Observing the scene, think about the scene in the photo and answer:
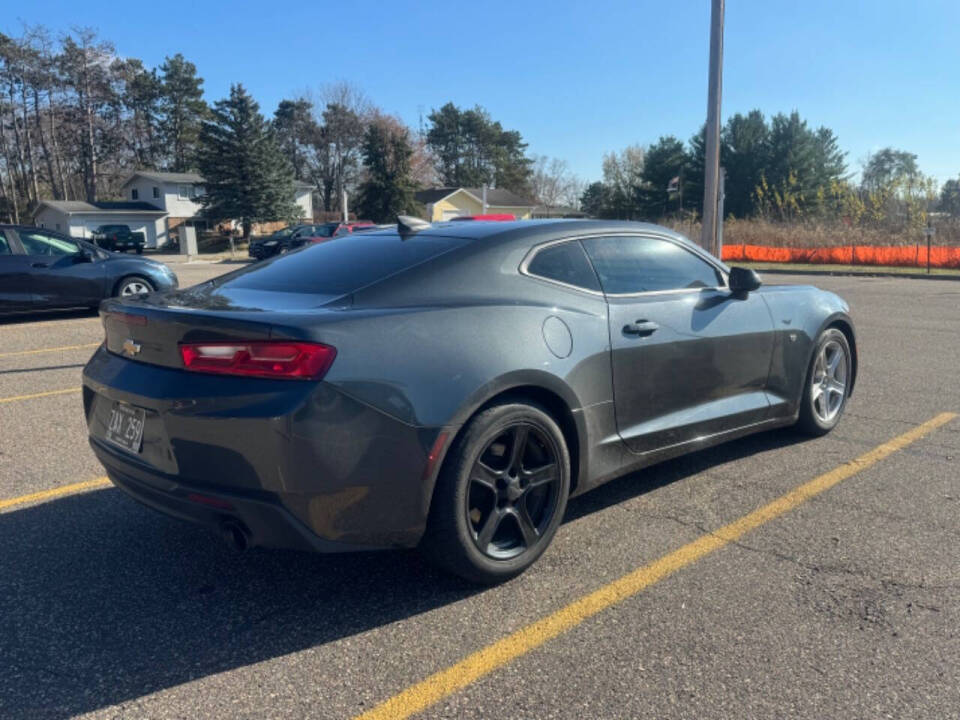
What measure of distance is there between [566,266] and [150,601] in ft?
7.56

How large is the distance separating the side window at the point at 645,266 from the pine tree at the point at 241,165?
51.2 metres

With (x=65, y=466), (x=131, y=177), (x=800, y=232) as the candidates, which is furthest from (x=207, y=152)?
(x=65, y=466)

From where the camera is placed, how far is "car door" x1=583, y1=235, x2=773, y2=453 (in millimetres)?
3797

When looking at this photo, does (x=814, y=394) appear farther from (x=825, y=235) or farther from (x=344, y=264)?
(x=825, y=235)

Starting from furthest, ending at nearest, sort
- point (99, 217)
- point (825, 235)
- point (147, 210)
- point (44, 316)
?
point (147, 210)
point (99, 217)
point (825, 235)
point (44, 316)

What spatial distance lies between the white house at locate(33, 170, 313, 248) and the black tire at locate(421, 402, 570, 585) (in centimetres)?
5483

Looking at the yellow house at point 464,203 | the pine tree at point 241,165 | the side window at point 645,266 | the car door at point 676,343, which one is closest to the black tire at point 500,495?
the car door at point 676,343

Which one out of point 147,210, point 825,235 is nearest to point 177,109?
point 147,210

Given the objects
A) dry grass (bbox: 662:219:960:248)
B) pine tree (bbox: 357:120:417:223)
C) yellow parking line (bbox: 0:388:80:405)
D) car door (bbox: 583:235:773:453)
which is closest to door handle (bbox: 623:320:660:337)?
car door (bbox: 583:235:773:453)

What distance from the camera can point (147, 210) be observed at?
5975cm

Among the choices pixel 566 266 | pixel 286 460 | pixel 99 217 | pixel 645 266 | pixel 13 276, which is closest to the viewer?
pixel 286 460

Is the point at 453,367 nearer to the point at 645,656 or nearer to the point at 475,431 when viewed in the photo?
the point at 475,431

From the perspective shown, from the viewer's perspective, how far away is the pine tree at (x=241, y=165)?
51469 mm

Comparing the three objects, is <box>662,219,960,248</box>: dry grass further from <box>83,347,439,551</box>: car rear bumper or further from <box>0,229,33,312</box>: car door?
<box>83,347,439,551</box>: car rear bumper
